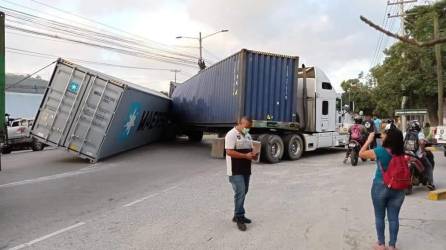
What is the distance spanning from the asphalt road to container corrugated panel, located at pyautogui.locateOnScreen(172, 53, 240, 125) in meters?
3.73

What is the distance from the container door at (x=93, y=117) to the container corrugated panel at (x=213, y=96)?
3894mm

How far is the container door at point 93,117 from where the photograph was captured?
15984mm

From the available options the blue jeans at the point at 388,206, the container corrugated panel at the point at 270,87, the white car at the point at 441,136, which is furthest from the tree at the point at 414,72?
the blue jeans at the point at 388,206

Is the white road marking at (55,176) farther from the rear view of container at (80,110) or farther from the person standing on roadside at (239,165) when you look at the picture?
the person standing on roadside at (239,165)

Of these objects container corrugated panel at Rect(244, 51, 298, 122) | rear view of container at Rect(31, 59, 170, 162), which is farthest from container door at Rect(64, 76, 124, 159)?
container corrugated panel at Rect(244, 51, 298, 122)

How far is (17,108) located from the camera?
1575 inches

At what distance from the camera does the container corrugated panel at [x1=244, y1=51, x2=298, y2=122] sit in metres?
16.6

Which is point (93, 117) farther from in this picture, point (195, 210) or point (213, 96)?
point (195, 210)

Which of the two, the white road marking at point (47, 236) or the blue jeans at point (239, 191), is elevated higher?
the blue jeans at point (239, 191)

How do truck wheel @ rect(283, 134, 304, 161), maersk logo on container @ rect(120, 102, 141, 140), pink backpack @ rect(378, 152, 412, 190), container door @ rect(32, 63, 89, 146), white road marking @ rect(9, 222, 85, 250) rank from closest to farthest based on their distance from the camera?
pink backpack @ rect(378, 152, 412, 190), white road marking @ rect(9, 222, 85, 250), container door @ rect(32, 63, 89, 146), truck wheel @ rect(283, 134, 304, 161), maersk logo on container @ rect(120, 102, 141, 140)

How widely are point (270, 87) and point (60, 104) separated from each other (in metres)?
7.29

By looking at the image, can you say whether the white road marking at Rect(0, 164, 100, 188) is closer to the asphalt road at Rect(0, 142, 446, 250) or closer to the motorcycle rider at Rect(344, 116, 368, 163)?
the asphalt road at Rect(0, 142, 446, 250)

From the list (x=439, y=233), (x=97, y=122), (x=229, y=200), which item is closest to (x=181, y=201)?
(x=229, y=200)

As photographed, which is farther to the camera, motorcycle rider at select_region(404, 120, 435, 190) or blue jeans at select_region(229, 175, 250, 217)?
motorcycle rider at select_region(404, 120, 435, 190)
